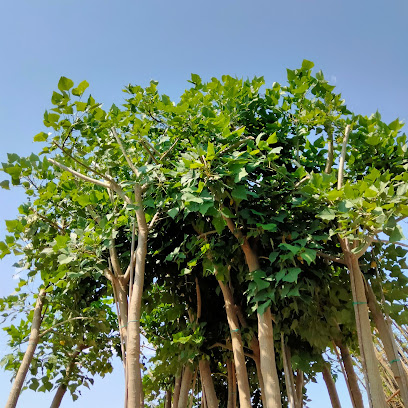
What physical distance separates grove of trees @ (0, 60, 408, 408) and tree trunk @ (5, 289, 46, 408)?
0.5 inches

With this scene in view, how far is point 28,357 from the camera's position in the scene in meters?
4.09

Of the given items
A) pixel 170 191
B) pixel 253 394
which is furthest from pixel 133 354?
pixel 253 394

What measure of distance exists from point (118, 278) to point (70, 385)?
273 centimetres

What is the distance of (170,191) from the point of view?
3.07 meters

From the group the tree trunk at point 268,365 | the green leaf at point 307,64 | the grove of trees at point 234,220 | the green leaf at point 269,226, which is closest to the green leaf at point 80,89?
the grove of trees at point 234,220

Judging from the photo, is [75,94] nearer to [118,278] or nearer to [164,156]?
[164,156]

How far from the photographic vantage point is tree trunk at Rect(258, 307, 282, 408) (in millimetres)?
2730

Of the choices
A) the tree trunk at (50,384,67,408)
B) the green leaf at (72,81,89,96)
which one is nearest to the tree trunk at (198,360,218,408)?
the tree trunk at (50,384,67,408)

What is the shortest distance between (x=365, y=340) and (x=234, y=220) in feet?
4.10

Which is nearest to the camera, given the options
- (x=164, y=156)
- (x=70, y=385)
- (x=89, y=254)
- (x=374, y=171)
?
(x=374, y=171)

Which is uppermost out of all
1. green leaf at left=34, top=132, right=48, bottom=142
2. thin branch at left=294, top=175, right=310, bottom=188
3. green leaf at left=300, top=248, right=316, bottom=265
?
green leaf at left=34, top=132, right=48, bottom=142

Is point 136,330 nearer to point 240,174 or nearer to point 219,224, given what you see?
point 219,224

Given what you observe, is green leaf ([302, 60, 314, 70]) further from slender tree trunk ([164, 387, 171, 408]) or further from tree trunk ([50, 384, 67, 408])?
slender tree trunk ([164, 387, 171, 408])

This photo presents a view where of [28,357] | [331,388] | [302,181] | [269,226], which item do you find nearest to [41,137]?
[269,226]
